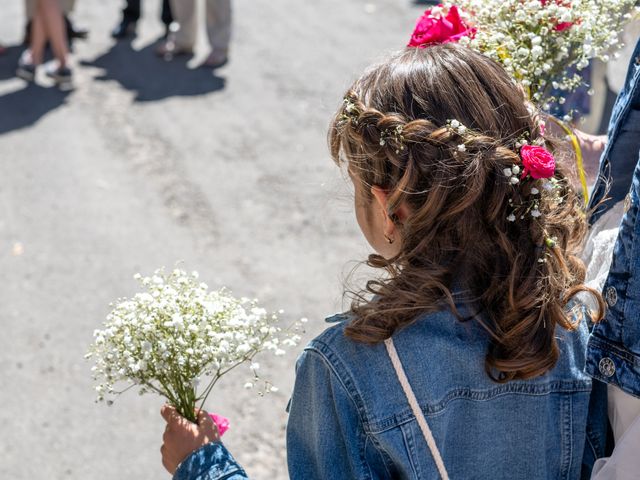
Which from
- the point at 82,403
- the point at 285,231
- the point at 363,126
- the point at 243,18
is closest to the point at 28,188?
the point at 285,231

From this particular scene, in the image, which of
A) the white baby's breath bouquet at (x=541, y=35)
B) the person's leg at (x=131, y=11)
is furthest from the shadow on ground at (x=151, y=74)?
the white baby's breath bouquet at (x=541, y=35)

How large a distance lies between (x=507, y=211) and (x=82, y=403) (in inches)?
107

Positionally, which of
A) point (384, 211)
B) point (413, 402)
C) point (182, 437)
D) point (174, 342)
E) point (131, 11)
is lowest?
point (131, 11)

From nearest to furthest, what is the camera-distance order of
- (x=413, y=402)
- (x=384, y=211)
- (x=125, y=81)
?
(x=413, y=402), (x=384, y=211), (x=125, y=81)

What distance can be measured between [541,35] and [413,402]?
106cm

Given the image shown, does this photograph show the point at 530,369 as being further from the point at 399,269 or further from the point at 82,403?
the point at 82,403

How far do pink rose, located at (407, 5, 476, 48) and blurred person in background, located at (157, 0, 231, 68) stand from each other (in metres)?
5.29

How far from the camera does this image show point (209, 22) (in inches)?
279

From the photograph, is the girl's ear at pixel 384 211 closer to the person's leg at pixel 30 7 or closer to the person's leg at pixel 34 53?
the person's leg at pixel 34 53

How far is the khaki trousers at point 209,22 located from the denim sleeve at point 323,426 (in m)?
5.89

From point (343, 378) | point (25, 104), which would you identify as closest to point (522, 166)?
point (343, 378)

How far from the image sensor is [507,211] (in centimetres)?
156

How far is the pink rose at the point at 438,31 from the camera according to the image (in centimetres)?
190

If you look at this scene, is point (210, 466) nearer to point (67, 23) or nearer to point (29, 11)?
Result: point (29, 11)
